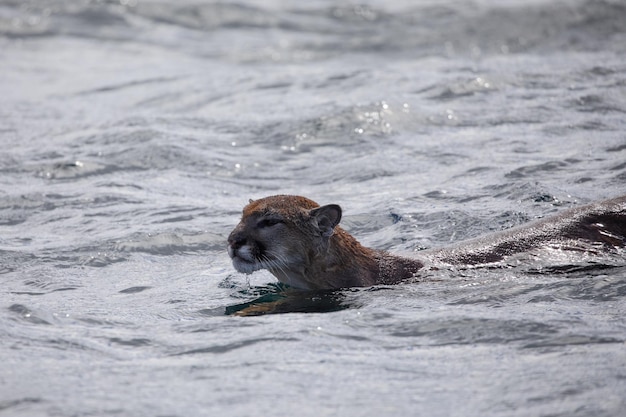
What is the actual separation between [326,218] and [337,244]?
33cm

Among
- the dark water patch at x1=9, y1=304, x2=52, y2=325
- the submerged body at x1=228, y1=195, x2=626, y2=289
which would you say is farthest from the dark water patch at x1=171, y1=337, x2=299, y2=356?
the dark water patch at x1=9, y1=304, x2=52, y2=325

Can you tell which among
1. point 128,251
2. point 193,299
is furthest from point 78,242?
point 193,299

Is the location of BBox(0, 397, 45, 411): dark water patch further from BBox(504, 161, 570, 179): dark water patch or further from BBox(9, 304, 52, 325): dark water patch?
BBox(504, 161, 570, 179): dark water patch

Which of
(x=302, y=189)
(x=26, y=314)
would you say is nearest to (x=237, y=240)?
(x=26, y=314)

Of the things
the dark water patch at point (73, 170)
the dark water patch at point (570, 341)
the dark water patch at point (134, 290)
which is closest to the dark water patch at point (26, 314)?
the dark water patch at point (134, 290)

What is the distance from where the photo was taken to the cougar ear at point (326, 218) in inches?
396

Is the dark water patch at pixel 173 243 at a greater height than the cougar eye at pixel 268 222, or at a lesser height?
lesser

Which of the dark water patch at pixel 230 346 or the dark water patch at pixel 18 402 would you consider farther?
the dark water patch at pixel 230 346

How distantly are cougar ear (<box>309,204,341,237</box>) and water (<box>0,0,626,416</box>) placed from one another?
2.05ft

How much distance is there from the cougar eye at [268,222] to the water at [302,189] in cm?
78

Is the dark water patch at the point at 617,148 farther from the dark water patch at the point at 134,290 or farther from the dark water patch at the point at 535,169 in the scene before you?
the dark water patch at the point at 134,290

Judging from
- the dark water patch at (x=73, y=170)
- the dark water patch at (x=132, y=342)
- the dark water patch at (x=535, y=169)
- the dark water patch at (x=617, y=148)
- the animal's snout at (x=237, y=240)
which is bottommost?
the dark water patch at (x=132, y=342)

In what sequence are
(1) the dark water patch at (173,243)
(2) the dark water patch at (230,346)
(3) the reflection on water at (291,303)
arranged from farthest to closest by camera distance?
1. (1) the dark water patch at (173,243)
2. (3) the reflection on water at (291,303)
3. (2) the dark water patch at (230,346)

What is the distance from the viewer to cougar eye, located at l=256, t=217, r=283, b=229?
10008mm
